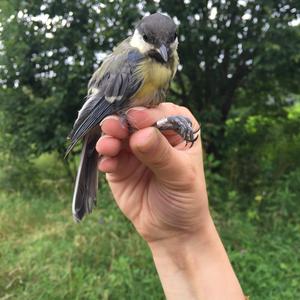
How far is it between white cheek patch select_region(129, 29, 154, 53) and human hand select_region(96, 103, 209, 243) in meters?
0.26

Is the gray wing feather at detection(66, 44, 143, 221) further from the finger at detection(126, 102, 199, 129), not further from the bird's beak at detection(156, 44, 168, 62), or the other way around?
the finger at detection(126, 102, 199, 129)

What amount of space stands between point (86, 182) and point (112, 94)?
1.36ft

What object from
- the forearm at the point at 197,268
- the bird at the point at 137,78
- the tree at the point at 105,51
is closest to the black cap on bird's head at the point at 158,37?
the bird at the point at 137,78

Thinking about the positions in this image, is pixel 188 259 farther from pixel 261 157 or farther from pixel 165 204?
pixel 261 157

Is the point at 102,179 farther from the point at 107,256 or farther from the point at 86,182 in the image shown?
the point at 86,182

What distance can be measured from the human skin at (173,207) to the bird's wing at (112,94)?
0.57 ft

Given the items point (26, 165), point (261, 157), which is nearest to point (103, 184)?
point (26, 165)

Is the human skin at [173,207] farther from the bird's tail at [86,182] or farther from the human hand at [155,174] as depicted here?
the bird's tail at [86,182]

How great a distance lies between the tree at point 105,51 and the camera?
13.2 ft

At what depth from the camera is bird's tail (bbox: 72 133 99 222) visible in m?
1.97

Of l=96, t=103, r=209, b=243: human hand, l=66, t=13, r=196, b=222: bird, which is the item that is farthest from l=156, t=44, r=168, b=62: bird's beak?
l=96, t=103, r=209, b=243: human hand

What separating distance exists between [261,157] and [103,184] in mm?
1884

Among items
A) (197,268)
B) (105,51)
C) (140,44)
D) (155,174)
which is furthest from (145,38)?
(105,51)

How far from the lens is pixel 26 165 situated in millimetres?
5195
